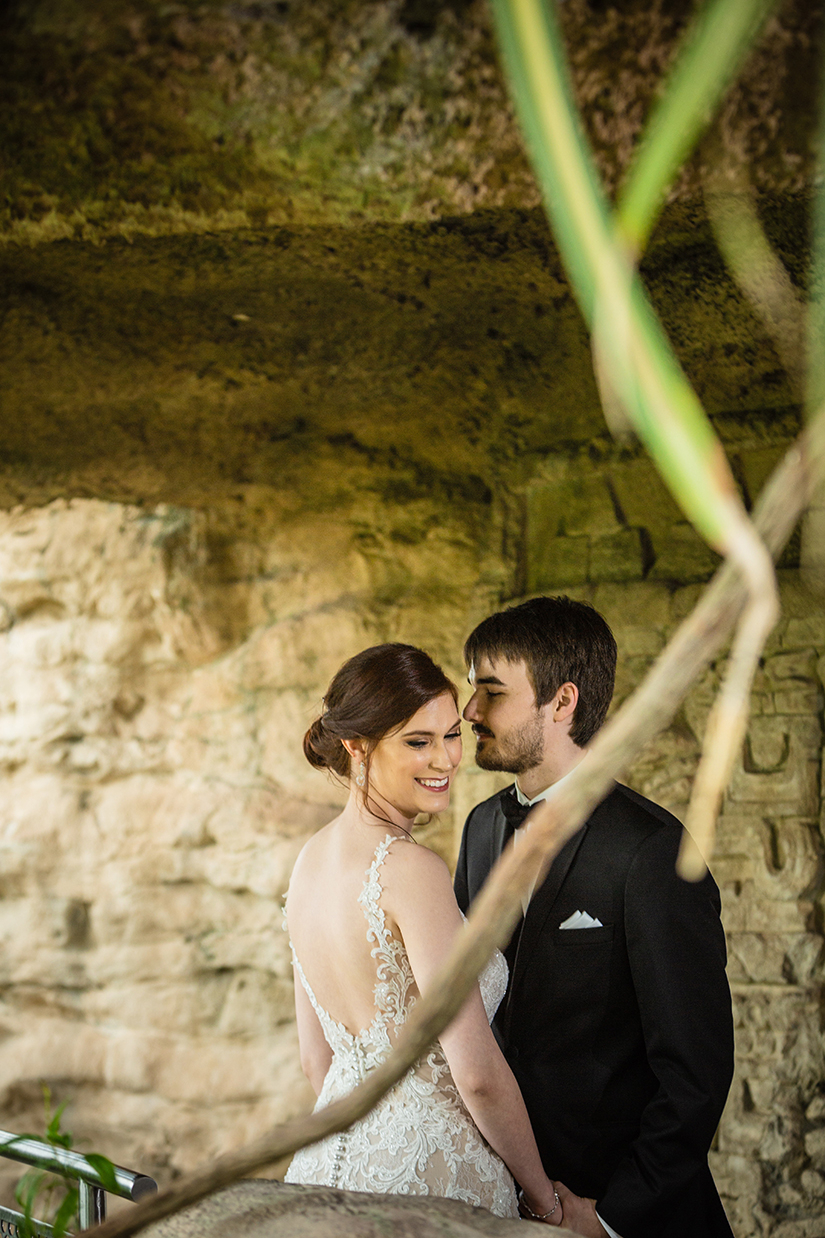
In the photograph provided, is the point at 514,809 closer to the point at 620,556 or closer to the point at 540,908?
the point at 540,908

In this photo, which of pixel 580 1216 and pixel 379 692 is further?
pixel 379 692

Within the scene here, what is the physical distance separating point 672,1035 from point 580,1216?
1.29 ft

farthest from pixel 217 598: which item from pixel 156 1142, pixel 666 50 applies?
pixel 666 50

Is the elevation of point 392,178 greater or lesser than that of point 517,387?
lesser

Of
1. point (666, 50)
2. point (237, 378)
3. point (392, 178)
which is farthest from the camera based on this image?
point (237, 378)

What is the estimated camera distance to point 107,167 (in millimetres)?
1618

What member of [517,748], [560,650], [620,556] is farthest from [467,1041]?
[620,556]

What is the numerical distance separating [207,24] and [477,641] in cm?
135

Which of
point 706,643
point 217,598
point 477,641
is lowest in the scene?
point 706,643

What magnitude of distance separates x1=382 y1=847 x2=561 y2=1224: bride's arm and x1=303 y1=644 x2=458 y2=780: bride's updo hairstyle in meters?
0.28

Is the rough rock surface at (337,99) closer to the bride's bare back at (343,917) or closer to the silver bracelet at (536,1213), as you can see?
the bride's bare back at (343,917)

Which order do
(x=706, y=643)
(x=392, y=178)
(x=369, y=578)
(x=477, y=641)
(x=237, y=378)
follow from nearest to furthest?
(x=706, y=643)
(x=392, y=178)
(x=477, y=641)
(x=237, y=378)
(x=369, y=578)

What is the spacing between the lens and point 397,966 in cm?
176

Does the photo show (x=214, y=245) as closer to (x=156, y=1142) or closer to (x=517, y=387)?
(x=517, y=387)
